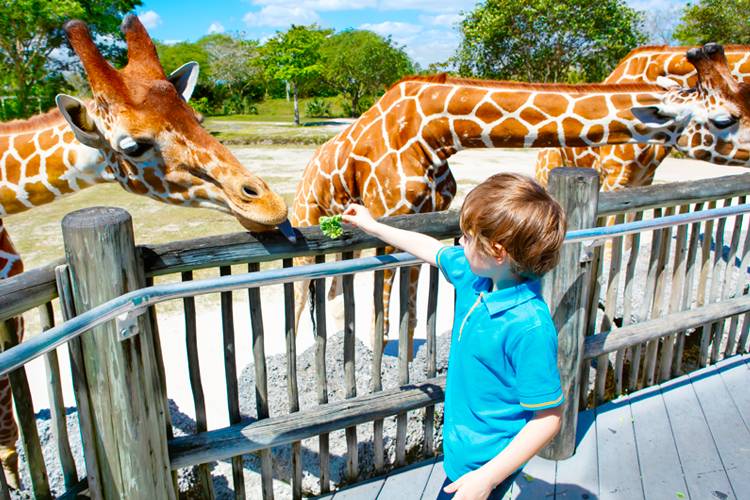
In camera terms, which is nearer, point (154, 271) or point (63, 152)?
point (154, 271)

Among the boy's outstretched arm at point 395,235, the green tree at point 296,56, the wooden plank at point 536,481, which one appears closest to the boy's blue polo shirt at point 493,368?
the boy's outstretched arm at point 395,235

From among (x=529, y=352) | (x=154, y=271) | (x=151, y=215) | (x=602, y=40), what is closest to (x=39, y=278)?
(x=154, y=271)

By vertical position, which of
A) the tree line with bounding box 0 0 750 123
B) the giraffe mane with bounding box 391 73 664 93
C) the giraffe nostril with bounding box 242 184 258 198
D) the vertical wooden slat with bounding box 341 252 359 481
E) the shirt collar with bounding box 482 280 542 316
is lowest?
the vertical wooden slat with bounding box 341 252 359 481

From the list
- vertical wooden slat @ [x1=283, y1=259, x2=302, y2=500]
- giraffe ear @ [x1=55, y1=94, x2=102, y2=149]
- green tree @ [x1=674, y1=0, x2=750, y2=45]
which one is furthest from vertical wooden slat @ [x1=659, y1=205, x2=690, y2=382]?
green tree @ [x1=674, y1=0, x2=750, y2=45]

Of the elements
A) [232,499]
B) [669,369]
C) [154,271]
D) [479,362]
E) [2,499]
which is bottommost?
[232,499]

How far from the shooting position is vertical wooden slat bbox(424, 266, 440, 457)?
2.68 m

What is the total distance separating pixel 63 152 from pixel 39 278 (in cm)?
174

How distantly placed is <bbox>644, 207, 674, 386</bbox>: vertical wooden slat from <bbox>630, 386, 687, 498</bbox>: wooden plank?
13cm

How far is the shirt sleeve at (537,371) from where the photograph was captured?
148 cm

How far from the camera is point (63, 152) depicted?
3105mm

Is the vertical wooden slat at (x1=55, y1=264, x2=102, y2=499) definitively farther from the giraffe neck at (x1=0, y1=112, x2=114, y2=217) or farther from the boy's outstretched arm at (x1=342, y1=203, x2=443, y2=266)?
the giraffe neck at (x1=0, y1=112, x2=114, y2=217)

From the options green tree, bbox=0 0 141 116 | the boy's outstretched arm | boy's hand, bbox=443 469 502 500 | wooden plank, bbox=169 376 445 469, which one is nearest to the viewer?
boy's hand, bbox=443 469 502 500

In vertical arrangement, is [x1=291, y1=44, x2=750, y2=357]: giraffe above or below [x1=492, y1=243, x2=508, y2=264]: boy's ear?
above

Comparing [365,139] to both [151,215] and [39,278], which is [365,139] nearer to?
[39,278]
